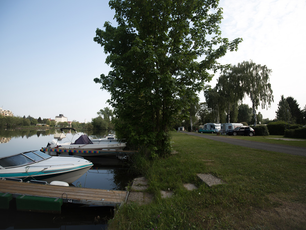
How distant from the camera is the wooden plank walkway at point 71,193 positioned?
4.72m

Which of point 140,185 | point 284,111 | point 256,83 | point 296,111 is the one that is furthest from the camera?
point 296,111

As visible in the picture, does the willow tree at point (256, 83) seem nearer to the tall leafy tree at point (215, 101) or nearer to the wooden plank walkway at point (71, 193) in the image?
the tall leafy tree at point (215, 101)

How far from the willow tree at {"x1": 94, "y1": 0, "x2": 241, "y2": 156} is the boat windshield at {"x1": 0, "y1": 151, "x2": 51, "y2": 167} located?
13.7ft

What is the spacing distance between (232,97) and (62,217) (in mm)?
35014

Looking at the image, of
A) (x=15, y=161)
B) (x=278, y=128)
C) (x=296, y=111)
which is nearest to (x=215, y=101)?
(x=278, y=128)

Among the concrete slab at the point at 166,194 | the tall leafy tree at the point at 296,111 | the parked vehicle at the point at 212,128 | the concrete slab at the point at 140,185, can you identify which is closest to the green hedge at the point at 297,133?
the parked vehicle at the point at 212,128

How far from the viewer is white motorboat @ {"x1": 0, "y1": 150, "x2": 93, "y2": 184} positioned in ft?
22.3

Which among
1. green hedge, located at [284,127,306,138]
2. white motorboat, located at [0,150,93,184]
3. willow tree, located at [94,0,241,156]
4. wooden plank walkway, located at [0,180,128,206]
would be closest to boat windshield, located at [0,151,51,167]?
white motorboat, located at [0,150,93,184]

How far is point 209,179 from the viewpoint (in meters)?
5.08

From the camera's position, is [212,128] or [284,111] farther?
[212,128]

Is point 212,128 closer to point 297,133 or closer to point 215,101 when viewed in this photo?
point 215,101

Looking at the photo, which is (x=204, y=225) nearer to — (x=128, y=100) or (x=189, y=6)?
(x=128, y=100)

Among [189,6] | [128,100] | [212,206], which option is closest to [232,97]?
[189,6]

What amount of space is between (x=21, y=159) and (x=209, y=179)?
7.96 m
